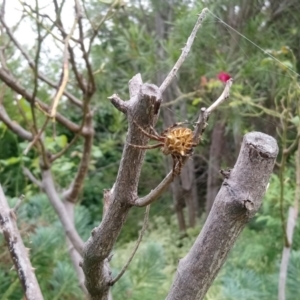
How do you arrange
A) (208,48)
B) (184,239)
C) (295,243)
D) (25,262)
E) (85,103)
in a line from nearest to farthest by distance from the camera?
1. (25,262)
2. (85,103)
3. (295,243)
4. (208,48)
5. (184,239)

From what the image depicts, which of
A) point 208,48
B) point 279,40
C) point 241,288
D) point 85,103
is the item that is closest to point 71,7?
point 85,103

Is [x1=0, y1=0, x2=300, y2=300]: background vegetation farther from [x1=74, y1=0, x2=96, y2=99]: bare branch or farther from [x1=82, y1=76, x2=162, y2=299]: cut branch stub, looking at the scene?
[x1=82, y1=76, x2=162, y2=299]: cut branch stub

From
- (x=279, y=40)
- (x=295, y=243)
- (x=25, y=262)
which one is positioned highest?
(x=279, y=40)

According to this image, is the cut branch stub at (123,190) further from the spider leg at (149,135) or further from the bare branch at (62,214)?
the bare branch at (62,214)

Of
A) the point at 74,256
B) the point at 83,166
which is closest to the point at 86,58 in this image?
the point at 83,166

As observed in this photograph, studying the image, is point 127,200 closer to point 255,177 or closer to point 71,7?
point 255,177

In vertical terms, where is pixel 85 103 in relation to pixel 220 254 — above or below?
above

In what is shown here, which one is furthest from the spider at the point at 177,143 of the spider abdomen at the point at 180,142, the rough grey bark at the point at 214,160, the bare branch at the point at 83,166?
the rough grey bark at the point at 214,160
